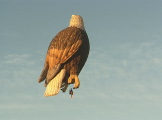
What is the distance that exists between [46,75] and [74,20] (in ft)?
9.12

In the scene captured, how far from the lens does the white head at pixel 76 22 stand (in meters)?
16.7

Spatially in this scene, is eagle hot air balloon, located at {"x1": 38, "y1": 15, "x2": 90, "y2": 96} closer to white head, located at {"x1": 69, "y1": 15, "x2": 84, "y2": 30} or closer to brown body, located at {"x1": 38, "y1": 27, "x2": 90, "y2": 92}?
brown body, located at {"x1": 38, "y1": 27, "x2": 90, "y2": 92}

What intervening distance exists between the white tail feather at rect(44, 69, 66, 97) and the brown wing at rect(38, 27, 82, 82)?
283 mm

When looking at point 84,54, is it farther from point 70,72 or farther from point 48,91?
point 48,91

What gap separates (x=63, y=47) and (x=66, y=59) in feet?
1.79

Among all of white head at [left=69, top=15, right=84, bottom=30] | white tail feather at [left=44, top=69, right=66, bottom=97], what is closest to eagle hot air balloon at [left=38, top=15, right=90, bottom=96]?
white tail feather at [left=44, top=69, right=66, bottom=97]

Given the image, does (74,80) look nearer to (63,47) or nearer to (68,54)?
(68,54)

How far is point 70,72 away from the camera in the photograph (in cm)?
1586

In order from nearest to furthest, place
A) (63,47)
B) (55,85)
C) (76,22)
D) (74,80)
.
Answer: (55,85) → (74,80) → (63,47) → (76,22)

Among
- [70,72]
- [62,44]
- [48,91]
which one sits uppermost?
[62,44]

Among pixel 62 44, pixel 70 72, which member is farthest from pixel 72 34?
pixel 70 72

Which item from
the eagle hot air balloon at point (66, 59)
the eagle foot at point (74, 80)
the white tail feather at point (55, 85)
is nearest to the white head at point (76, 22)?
the eagle hot air balloon at point (66, 59)

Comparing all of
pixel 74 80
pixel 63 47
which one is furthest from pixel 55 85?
pixel 63 47

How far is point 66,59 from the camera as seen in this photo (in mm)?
15789
